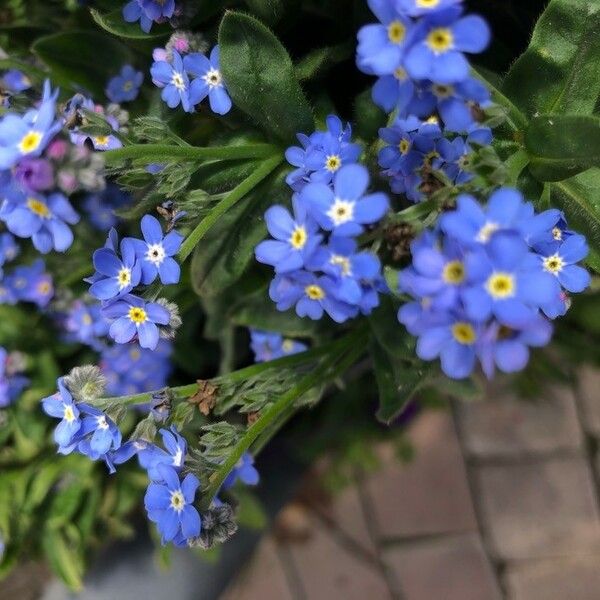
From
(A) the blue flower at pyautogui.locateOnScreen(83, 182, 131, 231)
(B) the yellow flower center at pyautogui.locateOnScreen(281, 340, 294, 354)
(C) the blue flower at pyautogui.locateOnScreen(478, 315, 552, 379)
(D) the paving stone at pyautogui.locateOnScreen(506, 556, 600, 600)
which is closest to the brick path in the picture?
(D) the paving stone at pyautogui.locateOnScreen(506, 556, 600, 600)

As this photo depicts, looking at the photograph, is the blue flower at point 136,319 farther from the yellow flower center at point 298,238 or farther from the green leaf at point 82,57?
the green leaf at point 82,57

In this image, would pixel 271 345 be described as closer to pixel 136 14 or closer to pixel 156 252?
pixel 156 252

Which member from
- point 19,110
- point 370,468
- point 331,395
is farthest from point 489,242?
point 370,468

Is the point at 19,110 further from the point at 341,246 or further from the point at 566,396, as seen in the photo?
the point at 566,396

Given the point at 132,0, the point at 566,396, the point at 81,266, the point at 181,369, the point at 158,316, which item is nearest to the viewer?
the point at 158,316

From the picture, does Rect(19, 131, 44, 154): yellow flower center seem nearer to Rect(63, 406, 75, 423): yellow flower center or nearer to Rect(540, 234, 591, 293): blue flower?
Rect(63, 406, 75, 423): yellow flower center

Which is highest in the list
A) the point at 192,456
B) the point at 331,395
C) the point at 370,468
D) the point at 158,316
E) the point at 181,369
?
the point at 158,316

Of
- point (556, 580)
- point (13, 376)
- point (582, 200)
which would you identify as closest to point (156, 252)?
point (582, 200)
